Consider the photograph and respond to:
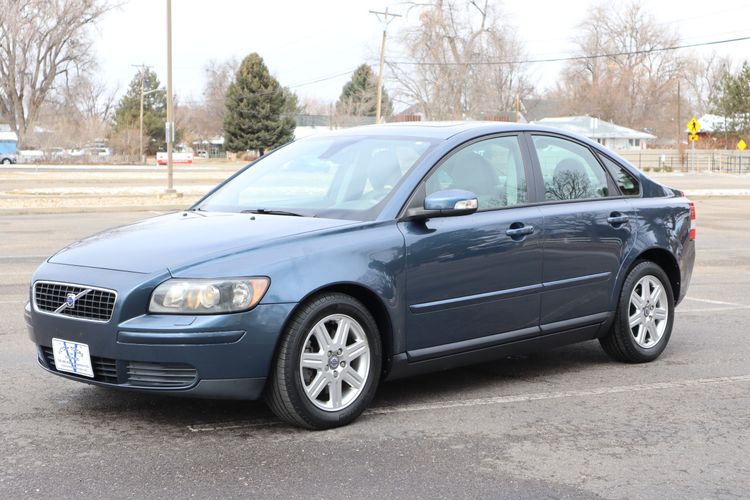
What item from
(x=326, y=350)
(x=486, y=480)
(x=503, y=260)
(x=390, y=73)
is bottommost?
(x=486, y=480)

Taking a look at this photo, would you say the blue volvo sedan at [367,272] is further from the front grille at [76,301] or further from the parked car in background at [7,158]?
the parked car in background at [7,158]

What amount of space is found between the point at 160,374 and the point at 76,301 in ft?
1.93

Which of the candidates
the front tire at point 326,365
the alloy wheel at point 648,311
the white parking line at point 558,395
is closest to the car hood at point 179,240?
the front tire at point 326,365

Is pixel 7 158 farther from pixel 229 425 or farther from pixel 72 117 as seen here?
pixel 229 425

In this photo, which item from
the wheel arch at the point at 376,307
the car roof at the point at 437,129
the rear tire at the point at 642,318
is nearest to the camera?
the wheel arch at the point at 376,307

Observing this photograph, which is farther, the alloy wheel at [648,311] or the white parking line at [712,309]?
the white parking line at [712,309]

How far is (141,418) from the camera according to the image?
523 cm

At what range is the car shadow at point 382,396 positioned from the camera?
5.26 m

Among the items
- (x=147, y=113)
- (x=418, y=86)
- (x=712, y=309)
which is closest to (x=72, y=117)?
(x=147, y=113)

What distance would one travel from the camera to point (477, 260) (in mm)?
5637

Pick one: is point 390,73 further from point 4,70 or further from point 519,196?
point 519,196

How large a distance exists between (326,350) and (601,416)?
5.31ft

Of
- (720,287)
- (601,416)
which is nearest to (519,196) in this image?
(601,416)

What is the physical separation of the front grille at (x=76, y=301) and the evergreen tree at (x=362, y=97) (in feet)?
188
